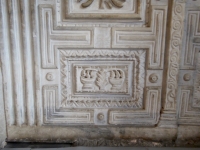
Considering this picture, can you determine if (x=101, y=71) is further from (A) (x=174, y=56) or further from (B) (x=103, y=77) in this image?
(A) (x=174, y=56)

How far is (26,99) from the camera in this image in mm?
1716

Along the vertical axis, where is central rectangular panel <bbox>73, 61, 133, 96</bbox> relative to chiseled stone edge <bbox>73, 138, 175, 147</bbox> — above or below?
above

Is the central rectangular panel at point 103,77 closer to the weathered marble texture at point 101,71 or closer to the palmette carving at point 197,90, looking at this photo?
the weathered marble texture at point 101,71

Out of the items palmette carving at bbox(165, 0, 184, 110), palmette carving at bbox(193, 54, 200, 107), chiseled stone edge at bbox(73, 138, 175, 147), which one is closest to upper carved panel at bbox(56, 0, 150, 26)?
palmette carving at bbox(165, 0, 184, 110)

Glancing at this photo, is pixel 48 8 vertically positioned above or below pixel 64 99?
above

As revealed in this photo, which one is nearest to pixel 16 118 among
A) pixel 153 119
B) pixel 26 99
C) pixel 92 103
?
pixel 26 99

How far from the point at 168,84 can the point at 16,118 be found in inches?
48.3

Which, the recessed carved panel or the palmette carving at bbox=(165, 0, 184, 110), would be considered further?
the recessed carved panel

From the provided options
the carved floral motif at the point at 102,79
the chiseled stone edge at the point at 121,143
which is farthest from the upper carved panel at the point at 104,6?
the chiseled stone edge at the point at 121,143

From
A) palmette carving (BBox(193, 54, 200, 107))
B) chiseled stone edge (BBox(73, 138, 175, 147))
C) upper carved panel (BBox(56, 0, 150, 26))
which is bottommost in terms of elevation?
chiseled stone edge (BBox(73, 138, 175, 147))

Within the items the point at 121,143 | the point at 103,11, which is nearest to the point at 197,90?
the point at 121,143

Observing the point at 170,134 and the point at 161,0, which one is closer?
the point at 161,0

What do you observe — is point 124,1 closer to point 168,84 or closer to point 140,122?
point 168,84

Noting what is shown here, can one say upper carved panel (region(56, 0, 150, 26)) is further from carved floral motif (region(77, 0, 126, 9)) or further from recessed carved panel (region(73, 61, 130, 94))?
recessed carved panel (region(73, 61, 130, 94))
